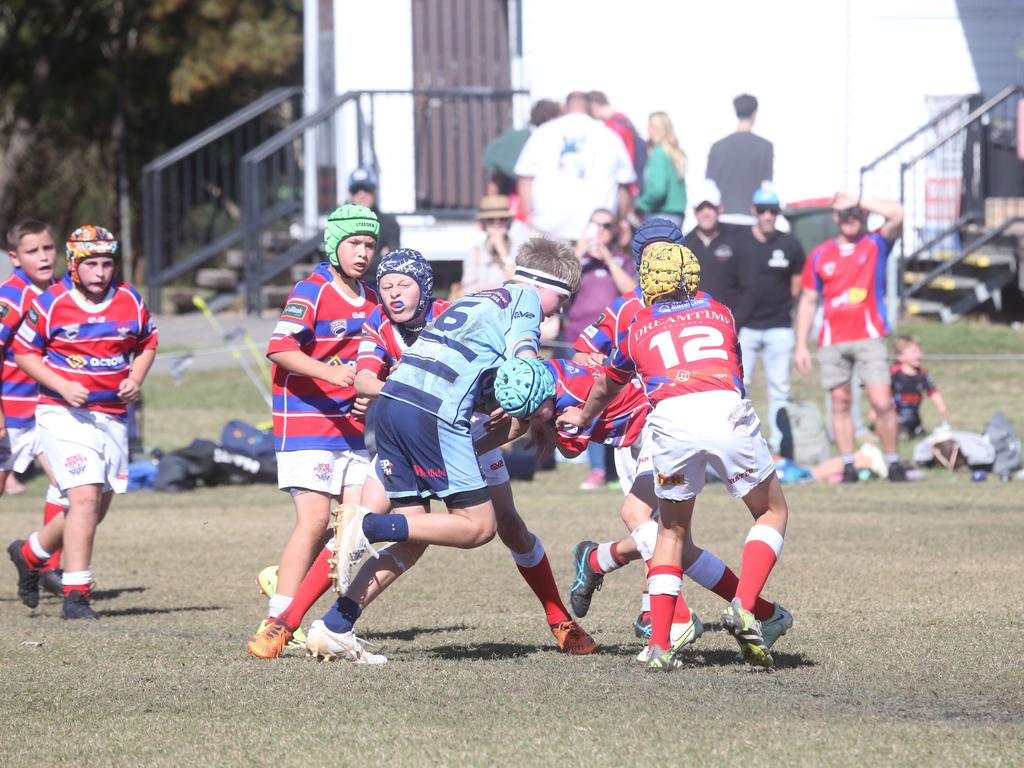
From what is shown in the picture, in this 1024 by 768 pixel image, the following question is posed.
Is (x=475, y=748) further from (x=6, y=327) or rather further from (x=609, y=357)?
(x=6, y=327)

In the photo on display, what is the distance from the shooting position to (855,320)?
43.4ft

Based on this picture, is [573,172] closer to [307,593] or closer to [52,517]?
[52,517]

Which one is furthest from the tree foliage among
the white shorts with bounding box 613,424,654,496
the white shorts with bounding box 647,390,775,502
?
the white shorts with bounding box 647,390,775,502

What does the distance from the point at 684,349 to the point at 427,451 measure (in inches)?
41.7

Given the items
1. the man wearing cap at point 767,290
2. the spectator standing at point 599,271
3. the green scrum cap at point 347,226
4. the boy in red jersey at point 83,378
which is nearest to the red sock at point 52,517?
the boy in red jersey at point 83,378

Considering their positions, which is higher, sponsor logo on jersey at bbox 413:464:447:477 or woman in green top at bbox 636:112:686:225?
woman in green top at bbox 636:112:686:225

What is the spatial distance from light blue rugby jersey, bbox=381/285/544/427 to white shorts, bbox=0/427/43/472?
371 cm

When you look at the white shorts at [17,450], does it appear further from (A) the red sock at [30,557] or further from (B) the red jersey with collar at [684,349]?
(B) the red jersey with collar at [684,349]

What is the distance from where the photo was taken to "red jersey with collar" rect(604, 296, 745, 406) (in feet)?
20.9

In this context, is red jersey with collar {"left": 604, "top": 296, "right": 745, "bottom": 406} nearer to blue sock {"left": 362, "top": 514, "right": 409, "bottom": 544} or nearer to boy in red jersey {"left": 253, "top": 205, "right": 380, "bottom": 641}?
blue sock {"left": 362, "top": 514, "right": 409, "bottom": 544}

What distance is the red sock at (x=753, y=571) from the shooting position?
21.0ft

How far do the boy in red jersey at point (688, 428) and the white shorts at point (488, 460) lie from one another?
0.68m

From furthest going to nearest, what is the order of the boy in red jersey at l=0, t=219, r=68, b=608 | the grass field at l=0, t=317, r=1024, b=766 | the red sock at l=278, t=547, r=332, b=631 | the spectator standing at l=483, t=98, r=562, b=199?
the spectator standing at l=483, t=98, r=562, b=199 < the boy in red jersey at l=0, t=219, r=68, b=608 < the red sock at l=278, t=547, r=332, b=631 < the grass field at l=0, t=317, r=1024, b=766

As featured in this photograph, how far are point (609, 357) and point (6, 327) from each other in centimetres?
351
